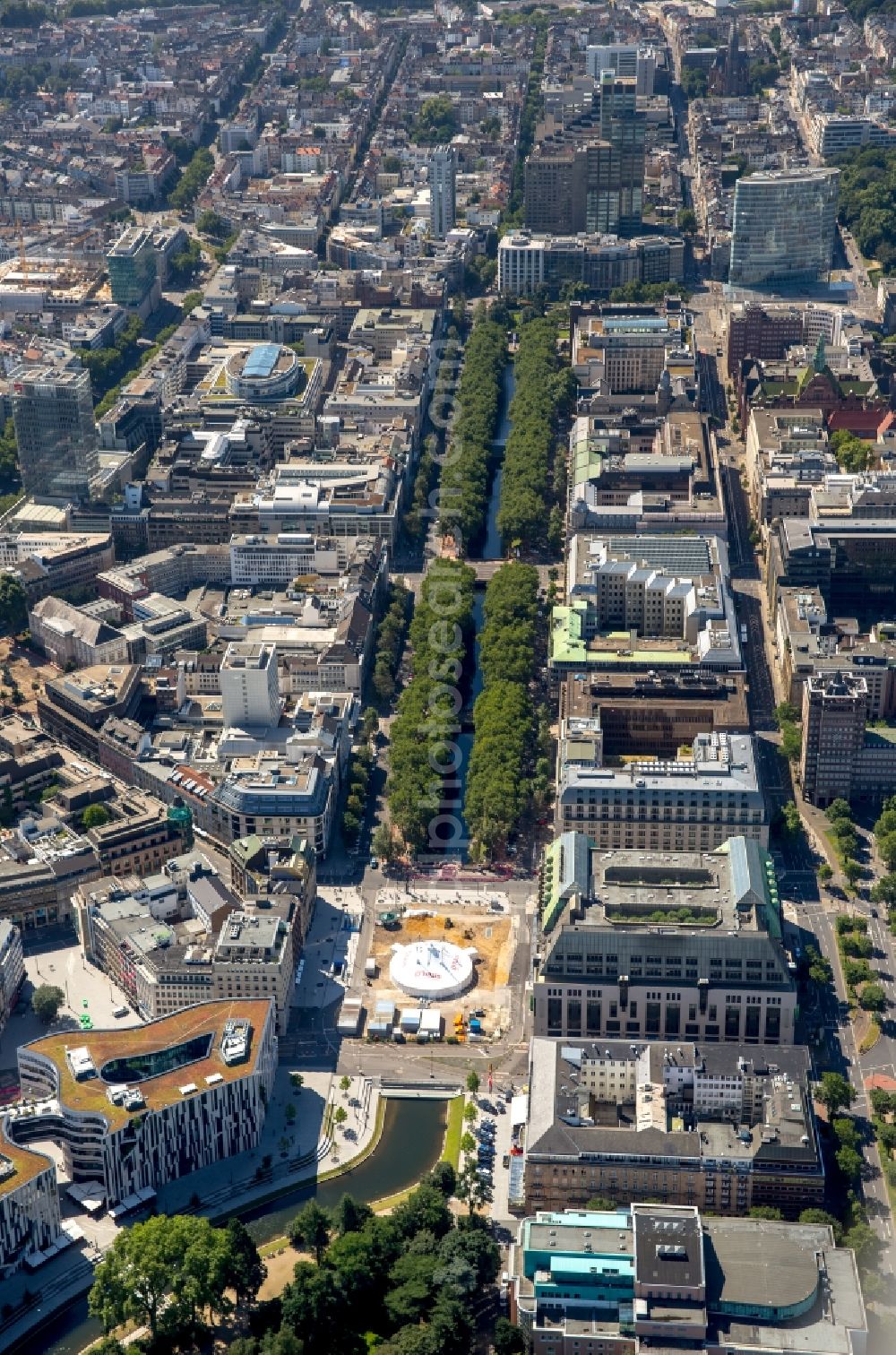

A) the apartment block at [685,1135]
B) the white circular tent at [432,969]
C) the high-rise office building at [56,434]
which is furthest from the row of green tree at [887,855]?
the high-rise office building at [56,434]

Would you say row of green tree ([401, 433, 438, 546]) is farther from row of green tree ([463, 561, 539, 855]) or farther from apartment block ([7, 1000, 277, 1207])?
apartment block ([7, 1000, 277, 1207])

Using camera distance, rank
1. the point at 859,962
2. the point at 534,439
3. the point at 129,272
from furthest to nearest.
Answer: the point at 129,272
the point at 534,439
the point at 859,962

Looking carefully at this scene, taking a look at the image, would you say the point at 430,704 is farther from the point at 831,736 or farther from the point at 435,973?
the point at 435,973

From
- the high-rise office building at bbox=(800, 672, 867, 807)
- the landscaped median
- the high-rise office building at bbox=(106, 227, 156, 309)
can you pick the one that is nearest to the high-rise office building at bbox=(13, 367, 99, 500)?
the high-rise office building at bbox=(106, 227, 156, 309)

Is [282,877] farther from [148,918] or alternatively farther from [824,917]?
[824,917]

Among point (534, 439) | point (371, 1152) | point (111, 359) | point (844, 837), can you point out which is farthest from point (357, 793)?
point (111, 359)
